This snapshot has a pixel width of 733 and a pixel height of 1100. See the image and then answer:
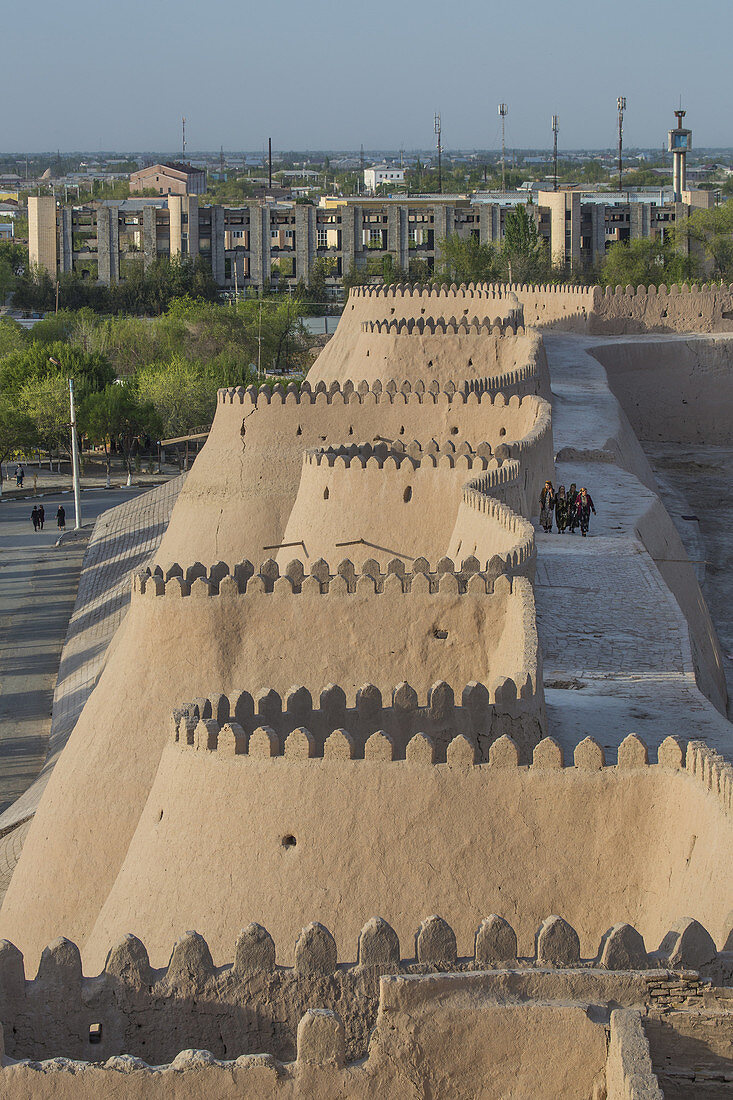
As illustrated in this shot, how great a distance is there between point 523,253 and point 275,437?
4759 centimetres

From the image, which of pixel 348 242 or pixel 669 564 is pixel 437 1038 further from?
pixel 348 242

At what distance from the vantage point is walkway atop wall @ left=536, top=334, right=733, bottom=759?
44.3 feet

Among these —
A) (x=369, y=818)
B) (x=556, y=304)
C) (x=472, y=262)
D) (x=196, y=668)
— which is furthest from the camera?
(x=472, y=262)

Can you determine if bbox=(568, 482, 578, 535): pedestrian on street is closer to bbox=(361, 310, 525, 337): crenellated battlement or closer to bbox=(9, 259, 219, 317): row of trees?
bbox=(361, 310, 525, 337): crenellated battlement

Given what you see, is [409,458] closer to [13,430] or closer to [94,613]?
[94,613]

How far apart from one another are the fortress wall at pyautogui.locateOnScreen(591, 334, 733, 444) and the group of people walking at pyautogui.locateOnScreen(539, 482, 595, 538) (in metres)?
18.1

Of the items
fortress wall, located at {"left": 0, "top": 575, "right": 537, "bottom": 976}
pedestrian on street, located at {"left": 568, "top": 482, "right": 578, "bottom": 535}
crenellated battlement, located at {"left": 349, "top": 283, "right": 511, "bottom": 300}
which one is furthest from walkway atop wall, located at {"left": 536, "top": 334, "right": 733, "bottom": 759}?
crenellated battlement, located at {"left": 349, "top": 283, "right": 511, "bottom": 300}

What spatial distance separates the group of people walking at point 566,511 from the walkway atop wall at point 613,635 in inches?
7.3

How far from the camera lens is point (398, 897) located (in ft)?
34.1

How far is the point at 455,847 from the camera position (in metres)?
10.5

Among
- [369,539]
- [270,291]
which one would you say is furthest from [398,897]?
[270,291]

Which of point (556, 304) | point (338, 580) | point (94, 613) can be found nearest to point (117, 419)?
point (556, 304)

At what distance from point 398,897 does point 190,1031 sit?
7.66 feet

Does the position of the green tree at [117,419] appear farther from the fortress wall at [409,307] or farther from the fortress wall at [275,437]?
the fortress wall at [275,437]
